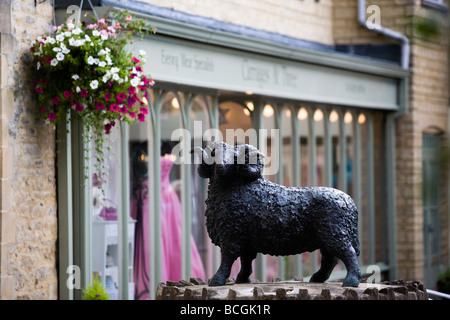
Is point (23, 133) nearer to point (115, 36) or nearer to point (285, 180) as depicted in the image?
point (115, 36)

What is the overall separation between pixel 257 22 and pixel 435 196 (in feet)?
23.9

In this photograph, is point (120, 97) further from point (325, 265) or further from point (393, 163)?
point (393, 163)

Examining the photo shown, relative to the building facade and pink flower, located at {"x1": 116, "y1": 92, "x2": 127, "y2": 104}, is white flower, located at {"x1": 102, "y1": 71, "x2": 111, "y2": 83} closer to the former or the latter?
pink flower, located at {"x1": 116, "y1": 92, "x2": 127, "y2": 104}

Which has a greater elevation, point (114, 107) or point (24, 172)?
point (114, 107)

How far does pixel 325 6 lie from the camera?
9422mm

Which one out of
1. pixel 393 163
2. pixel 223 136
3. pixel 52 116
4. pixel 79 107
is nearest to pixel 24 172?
pixel 52 116

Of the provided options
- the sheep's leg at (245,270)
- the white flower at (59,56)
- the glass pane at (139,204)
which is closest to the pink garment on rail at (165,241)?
the glass pane at (139,204)

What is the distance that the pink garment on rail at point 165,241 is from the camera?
661cm

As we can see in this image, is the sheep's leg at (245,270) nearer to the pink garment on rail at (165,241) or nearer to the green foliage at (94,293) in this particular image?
the green foliage at (94,293)

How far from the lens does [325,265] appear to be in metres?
3.68

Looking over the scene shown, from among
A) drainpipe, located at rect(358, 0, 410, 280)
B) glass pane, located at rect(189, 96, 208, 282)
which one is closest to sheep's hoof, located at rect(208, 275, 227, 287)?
glass pane, located at rect(189, 96, 208, 282)

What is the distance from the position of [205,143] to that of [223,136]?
13.7 inches

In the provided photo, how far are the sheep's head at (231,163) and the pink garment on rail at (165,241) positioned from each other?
320cm
